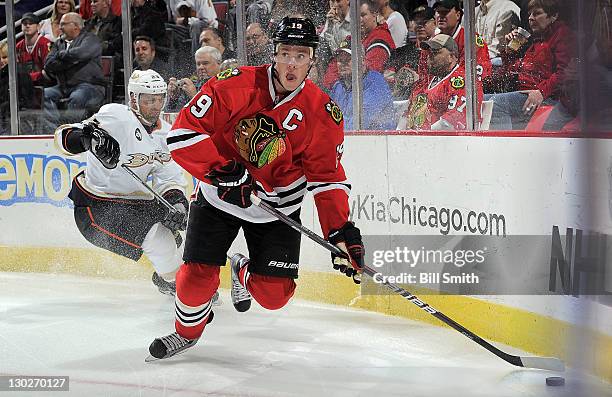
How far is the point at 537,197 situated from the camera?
3.26m

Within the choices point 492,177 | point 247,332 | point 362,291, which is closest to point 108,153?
point 247,332

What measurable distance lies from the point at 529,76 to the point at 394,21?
3.14 feet

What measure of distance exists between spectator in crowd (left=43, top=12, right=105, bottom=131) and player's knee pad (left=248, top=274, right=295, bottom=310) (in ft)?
8.59

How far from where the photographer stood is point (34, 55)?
18.6ft

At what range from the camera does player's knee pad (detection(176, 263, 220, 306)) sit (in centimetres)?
307

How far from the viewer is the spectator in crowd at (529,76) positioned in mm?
2918

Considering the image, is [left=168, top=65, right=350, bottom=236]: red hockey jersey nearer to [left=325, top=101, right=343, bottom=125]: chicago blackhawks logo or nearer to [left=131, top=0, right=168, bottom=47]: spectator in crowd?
[left=325, top=101, right=343, bottom=125]: chicago blackhawks logo

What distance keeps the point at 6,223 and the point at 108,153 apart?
1757mm

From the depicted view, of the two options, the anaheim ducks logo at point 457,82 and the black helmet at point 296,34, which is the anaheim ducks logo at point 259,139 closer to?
the black helmet at point 296,34

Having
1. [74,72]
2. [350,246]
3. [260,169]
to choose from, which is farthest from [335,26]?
[74,72]

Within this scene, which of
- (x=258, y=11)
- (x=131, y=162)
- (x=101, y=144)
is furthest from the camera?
(x=258, y=11)

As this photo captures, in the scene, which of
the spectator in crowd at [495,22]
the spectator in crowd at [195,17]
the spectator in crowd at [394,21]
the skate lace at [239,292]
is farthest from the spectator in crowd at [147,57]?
the spectator in crowd at [495,22]

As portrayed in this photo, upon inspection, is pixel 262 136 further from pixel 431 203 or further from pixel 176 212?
pixel 176 212

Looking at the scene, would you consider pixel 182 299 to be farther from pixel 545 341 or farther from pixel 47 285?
A: pixel 47 285
